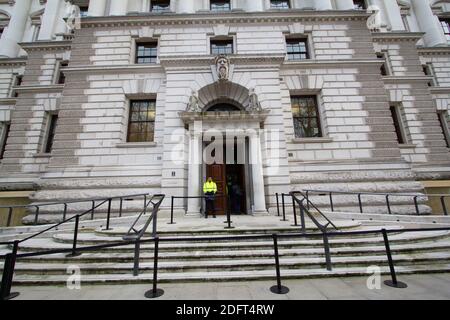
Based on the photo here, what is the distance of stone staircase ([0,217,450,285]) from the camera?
14.4ft

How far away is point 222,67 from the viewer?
11.8 metres

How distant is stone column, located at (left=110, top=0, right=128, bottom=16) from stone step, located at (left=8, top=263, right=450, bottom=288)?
54.7 feet

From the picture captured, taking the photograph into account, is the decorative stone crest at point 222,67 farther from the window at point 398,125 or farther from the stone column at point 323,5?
the window at point 398,125

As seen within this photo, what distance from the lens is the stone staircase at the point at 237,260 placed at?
4398mm

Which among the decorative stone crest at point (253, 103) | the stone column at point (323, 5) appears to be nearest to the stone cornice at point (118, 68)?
the decorative stone crest at point (253, 103)

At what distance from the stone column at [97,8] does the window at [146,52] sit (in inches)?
174

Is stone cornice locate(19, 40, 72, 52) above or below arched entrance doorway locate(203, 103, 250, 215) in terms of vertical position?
above

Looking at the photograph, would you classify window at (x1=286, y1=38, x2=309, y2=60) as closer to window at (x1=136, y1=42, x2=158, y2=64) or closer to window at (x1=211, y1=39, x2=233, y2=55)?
window at (x1=211, y1=39, x2=233, y2=55)

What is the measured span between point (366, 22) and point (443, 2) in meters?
16.2

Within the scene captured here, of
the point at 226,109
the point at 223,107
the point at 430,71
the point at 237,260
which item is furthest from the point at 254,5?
the point at 237,260

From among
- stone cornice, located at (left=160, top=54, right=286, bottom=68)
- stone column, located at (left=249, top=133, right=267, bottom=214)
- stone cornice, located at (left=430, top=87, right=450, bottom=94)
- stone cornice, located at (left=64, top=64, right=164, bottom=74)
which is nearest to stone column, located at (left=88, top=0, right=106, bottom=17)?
stone cornice, located at (left=64, top=64, right=164, bottom=74)

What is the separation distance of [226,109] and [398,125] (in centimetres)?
1213

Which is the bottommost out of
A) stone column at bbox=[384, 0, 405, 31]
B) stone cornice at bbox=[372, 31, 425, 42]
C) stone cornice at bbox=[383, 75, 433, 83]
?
stone cornice at bbox=[383, 75, 433, 83]
